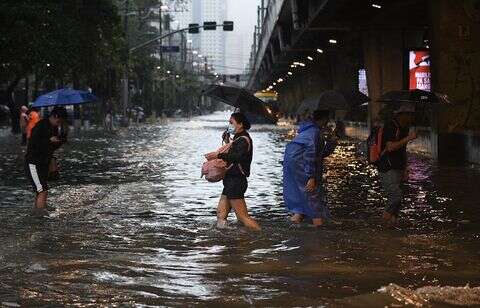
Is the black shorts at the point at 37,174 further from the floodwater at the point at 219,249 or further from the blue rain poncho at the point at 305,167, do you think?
the blue rain poncho at the point at 305,167

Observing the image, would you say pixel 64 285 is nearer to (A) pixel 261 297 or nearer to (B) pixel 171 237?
(A) pixel 261 297

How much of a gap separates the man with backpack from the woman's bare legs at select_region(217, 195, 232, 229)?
7.06ft

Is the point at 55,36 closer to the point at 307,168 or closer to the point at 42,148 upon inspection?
the point at 42,148

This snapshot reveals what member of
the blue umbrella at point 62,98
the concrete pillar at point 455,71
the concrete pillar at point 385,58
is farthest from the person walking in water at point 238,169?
the concrete pillar at point 385,58

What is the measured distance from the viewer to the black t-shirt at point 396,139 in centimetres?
1152

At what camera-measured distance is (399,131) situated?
1152 centimetres

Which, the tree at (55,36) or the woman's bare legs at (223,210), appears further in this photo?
the tree at (55,36)

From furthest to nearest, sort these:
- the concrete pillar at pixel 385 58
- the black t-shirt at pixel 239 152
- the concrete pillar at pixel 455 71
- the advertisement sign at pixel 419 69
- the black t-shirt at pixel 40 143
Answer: the concrete pillar at pixel 385 58, the advertisement sign at pixel 419 69, the concrete pillar at pixel 455 71, the black t-shirt at pixel 40 143, the black t-shirt at pixel 239 152

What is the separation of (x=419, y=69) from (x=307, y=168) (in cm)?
2874

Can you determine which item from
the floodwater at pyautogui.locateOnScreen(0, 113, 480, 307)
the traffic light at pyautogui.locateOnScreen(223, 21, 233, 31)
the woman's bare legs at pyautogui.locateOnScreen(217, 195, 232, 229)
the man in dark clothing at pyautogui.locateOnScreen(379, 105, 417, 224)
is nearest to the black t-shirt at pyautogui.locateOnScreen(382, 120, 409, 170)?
the man in dark clothing at pyautogui.locateOnScreen(379, 105, 417, 224)

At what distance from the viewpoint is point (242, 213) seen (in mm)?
11016

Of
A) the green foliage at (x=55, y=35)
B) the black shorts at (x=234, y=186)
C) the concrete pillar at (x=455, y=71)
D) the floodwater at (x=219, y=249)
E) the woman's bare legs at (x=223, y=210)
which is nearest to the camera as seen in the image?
the floodwater at (x=219, y=249)

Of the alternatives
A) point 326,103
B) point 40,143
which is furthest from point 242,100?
point 40,143

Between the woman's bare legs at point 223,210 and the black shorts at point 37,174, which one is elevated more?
the black shorts at point 37,174
